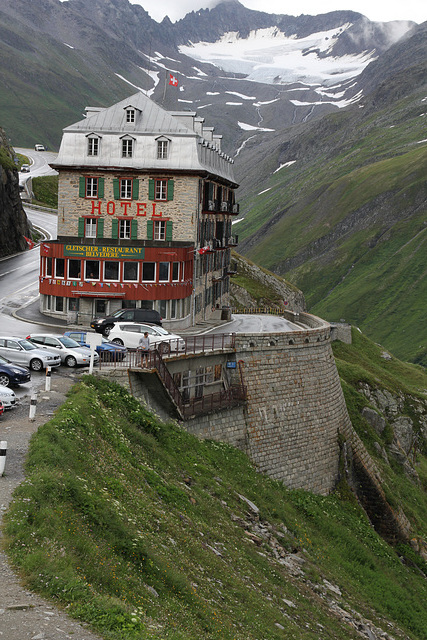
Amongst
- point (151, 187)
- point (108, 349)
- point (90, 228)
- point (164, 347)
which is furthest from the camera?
point (90, 228)

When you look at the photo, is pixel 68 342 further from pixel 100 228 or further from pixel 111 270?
pixel 100 228

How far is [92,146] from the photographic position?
56250mm

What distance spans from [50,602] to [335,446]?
30.9 m

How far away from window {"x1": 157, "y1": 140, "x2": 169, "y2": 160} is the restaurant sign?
8717mm

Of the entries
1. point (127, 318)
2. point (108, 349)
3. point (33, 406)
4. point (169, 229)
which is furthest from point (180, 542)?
point (169, 229)

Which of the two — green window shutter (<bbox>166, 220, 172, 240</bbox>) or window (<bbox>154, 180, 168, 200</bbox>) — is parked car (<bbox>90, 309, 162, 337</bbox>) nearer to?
green window shutter (<bbox>166, 220, 172, 240</bbox>)

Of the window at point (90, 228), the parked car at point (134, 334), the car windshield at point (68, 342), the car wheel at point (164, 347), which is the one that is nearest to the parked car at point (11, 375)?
the car windshield at point (68, 342)

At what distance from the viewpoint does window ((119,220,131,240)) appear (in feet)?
186

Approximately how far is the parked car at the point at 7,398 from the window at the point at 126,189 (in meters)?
30.9

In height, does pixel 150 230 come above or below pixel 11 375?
above

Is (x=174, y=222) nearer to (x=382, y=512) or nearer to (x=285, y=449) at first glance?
(x=285, y=449)

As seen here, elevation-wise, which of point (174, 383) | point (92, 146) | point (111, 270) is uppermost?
point (92, 146)

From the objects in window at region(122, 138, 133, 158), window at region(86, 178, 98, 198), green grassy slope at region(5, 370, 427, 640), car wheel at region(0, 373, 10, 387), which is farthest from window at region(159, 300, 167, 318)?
car wheel at region(0, 373, 10, 387)

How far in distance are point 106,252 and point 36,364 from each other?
59.0 feet
